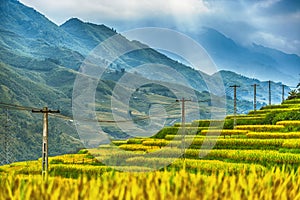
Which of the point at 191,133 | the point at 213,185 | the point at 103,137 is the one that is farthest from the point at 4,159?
the point at 213,185

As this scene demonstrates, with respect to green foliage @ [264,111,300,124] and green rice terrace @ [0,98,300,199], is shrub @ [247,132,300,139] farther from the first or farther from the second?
green foliage @ [264,111,300,124]

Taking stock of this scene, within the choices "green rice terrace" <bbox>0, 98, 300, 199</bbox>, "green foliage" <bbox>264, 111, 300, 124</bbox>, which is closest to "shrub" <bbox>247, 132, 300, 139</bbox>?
"green rice terrace" <bbox>0, 98, 300, 199</bbox>

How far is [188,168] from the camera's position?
76.1 ft

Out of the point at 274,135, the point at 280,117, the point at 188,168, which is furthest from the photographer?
the point at 280,117

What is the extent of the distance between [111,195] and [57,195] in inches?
23.3

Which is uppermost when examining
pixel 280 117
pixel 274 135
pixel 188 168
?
pixel 280 117

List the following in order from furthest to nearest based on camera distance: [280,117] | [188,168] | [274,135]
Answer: [280,117] → [274,135] → [188,168]

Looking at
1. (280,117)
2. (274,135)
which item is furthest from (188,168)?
(280,117)

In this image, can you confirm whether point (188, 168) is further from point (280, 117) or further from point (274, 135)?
point (280, 117)

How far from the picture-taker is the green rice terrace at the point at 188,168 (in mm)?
6062

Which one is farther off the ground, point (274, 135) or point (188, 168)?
point (274, 135)

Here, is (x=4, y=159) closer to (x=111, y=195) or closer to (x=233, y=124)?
(x=233, y=124)

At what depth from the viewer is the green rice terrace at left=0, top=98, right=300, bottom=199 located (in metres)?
6.06

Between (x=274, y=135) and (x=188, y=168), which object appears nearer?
(x=188, y=168)
